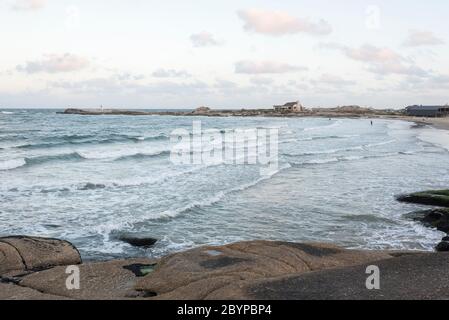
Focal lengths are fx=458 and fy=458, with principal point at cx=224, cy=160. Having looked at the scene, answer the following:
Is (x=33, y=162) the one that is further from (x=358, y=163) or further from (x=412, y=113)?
(x=412, y=113)

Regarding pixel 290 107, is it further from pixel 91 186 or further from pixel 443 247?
pixel 443 247

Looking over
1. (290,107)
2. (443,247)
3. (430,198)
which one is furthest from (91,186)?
(290,107)

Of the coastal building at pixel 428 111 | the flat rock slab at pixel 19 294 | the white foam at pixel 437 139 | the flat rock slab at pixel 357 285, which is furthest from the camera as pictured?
the coastal building at pixel 428 111

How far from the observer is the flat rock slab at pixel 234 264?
7.02 metres

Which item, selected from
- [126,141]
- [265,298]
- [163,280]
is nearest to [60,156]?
[126,141]

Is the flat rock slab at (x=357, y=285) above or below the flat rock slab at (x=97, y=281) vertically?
above

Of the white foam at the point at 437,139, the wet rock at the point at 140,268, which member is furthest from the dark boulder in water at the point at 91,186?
the white foam at the point at 437,139

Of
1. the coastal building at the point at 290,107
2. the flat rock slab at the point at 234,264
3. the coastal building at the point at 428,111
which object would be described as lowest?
the flat rock slab at the point at 234,264

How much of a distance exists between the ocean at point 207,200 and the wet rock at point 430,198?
574 mm

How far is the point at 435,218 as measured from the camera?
15531mm

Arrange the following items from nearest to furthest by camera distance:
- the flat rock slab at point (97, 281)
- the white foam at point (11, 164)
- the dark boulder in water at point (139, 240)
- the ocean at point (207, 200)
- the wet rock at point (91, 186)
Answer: the flat rock slab at point (97, 281) → the dark boulder in water at point (139, 240) → the ocean at point (207, 200) → the wet rock at point (91, 186) → the white foam at point (11, 164)

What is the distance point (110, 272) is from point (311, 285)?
13.5ft

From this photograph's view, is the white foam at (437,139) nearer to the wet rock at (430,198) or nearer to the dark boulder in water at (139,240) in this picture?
the wet rock at (430,198)

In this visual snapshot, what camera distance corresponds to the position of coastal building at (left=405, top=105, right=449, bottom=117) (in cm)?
11438
